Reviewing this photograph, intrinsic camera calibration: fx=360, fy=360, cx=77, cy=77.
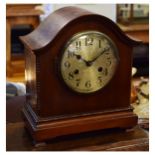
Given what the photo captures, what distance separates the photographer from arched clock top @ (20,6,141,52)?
2.77 feet

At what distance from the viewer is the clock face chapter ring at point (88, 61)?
854 mm

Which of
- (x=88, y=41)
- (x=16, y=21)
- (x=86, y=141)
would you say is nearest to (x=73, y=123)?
(x=86, y=141)

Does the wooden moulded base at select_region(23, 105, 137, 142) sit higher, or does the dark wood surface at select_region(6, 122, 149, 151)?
the wooden moulded base at select_region(23, 105, 137, 142)

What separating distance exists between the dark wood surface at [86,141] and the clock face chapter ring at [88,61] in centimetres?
13

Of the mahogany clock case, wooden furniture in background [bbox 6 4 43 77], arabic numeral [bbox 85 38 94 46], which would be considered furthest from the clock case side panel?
wooden furniture in background [bbox 6 4 43 77]

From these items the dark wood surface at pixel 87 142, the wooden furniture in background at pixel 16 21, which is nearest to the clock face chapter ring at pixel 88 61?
the dark wood surface at pixel 87 142

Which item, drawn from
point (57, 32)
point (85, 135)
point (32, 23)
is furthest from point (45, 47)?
point (32, 23)

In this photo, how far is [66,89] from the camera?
879 millimetres

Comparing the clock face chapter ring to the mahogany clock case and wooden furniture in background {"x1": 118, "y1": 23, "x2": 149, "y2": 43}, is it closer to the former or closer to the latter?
the mahogany clock case

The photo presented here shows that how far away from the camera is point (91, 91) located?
90 cm

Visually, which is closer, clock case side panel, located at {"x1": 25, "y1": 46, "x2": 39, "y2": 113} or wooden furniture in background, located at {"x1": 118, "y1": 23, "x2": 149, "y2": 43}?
clock case side panel, located at {"x1": 25, "y1": 46, "x2": 39, "y2": 113}

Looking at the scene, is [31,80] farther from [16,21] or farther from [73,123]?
[16,21]

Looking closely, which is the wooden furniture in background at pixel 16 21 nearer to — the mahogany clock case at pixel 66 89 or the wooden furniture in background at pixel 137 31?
the wooden furniture in background at pixel 137 31

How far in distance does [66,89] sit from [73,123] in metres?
0.09
